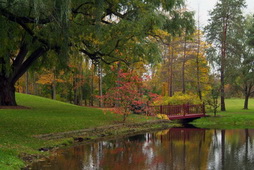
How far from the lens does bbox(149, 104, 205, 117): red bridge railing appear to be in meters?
25.3

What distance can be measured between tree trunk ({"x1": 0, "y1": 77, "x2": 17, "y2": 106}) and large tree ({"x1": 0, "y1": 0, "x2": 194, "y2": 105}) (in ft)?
7.28

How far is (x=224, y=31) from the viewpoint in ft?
109

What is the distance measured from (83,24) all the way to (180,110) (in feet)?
46.1

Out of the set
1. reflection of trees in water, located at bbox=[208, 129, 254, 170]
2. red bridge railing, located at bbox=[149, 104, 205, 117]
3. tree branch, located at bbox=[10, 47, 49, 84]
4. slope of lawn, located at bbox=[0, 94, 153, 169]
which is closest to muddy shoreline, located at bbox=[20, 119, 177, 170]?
slope of lawn, located at bbox=[0, 94, 153, 169]

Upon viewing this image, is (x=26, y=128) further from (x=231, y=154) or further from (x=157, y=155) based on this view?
(x=231, y=154)

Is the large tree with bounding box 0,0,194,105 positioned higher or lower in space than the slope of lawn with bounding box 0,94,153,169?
higher

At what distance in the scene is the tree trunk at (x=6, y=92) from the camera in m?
22.1

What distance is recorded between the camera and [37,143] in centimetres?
1302

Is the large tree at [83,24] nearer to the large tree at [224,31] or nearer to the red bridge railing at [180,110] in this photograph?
the red bridge railing at [180,110]

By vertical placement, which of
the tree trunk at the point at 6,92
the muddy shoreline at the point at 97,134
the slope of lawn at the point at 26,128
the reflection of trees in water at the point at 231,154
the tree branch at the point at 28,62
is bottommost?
the reflection of trees in water at the point at 231,154

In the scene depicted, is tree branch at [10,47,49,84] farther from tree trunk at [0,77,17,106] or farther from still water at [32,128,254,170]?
still water at [32,128,254,170]

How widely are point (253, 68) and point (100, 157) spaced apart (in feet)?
75.4

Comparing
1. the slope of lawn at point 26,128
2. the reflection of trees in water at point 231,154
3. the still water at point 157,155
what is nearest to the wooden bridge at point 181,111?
the slope of lawn at point 26,128

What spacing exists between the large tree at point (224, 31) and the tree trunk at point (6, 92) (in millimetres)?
21997
